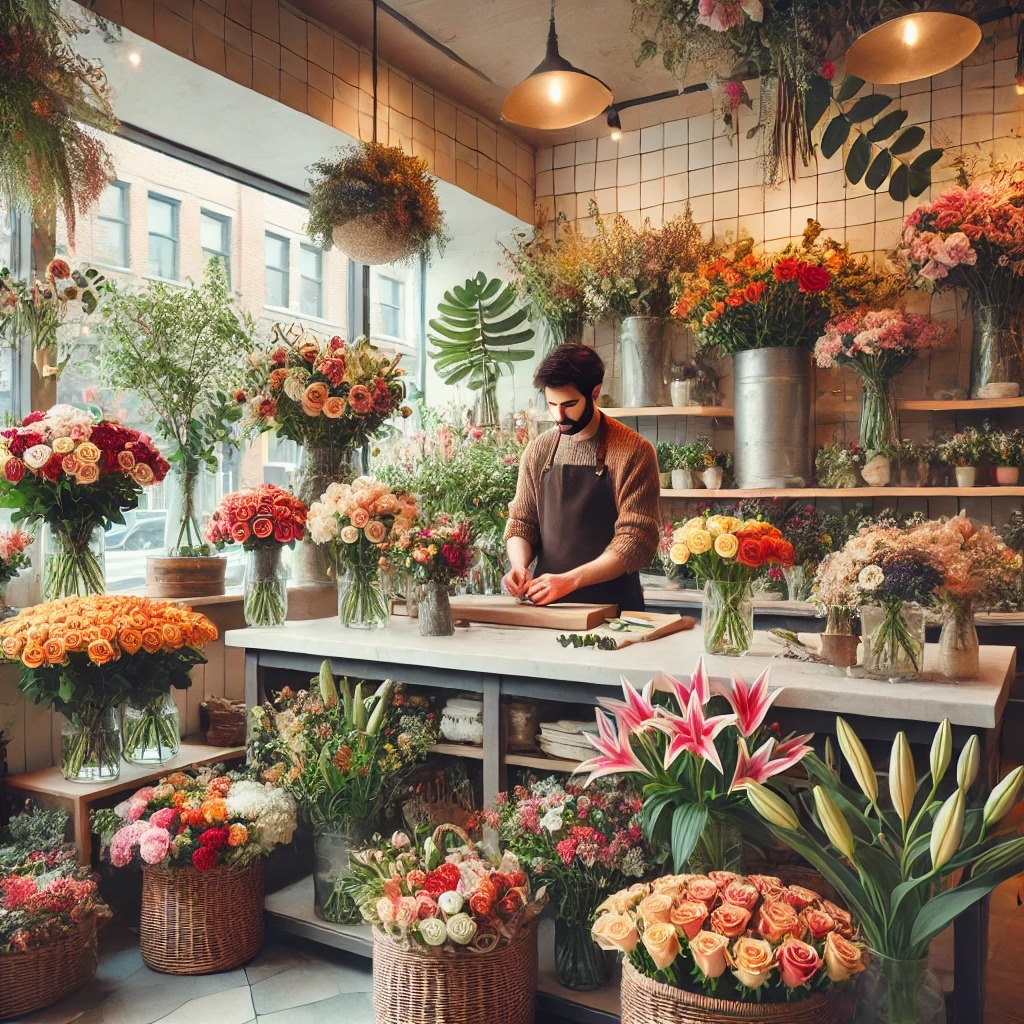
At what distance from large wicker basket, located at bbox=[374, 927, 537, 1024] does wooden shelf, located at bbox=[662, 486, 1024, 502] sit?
2857 millimetres

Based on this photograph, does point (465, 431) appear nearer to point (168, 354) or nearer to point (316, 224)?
point (316, 224)

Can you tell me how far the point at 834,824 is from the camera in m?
1.83

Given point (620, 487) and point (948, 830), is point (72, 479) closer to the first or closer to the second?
point (620, 487)

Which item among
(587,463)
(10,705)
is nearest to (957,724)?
(587,463)

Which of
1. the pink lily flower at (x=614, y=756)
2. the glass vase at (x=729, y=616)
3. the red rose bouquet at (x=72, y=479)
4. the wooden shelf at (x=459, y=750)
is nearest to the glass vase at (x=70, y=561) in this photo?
the red rose bouquet at (x=72, y=479)

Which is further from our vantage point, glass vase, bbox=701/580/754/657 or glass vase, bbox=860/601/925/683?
glass vase, bbox=701/580/754/657

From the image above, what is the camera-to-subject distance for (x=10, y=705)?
120 inches

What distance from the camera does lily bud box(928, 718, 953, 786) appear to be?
1.83 m

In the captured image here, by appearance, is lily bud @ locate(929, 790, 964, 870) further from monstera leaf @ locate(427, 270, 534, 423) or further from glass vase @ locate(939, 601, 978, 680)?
monstera leaf @ locate(427, 270, 534, 423)

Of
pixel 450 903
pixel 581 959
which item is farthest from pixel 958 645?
pixel 450 903

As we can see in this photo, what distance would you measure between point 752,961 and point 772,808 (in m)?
0.28

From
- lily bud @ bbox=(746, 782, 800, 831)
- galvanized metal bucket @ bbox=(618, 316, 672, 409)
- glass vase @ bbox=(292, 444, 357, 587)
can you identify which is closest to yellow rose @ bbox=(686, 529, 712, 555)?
lily bud @ bbox=(746, 782, 800, 831)

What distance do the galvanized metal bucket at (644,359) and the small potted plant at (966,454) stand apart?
1.39 meters

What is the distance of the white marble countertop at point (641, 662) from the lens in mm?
2010
